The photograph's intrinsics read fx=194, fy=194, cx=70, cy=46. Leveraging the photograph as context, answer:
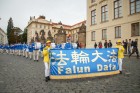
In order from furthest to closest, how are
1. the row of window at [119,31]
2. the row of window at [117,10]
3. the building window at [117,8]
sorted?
the building window at [117,8] → the row of window at [117,10] → the row of window at [119,31]

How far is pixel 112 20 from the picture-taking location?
1286 inches

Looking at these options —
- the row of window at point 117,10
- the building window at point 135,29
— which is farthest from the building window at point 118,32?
the building window at point 135,29

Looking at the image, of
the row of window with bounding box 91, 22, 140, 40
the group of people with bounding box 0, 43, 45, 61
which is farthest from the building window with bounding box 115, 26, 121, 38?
the group of people with bounding box 0, 43, 45, 61

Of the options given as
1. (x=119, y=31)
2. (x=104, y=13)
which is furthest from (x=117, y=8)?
(x=119, y=31)

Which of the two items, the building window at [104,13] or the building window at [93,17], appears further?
the building window at [93,17]

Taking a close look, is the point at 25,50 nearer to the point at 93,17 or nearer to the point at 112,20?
the point at 112,20

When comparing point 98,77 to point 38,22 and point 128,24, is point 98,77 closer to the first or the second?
point 128,24

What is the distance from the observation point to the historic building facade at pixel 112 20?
28.5 metres

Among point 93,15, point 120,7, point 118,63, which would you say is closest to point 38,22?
point 93,15

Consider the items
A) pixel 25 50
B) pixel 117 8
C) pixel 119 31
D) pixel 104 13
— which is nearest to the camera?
pixel 25 50

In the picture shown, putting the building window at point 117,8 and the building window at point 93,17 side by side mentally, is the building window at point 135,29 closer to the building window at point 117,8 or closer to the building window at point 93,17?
the building window at point 117,8

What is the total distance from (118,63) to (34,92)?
222 inches

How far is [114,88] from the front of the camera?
23.8 feet

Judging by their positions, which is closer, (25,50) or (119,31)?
(25,50)
